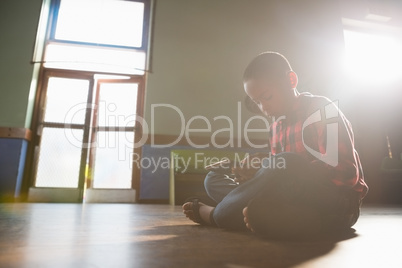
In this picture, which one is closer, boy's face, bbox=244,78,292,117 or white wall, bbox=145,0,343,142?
boy's face, bbox=244,78,292,117

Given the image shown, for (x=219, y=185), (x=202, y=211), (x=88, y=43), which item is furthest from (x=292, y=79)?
(x=88, y=43)

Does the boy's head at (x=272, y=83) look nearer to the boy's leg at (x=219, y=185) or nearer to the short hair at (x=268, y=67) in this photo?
the short hair at (x=268, y=67)

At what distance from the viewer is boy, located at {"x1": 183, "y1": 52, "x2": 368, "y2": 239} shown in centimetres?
80

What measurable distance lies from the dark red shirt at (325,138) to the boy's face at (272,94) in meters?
0.04

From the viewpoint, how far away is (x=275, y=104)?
3.40ft

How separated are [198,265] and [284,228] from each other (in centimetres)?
38

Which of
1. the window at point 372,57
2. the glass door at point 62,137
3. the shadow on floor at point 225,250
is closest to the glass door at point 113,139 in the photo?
the glass door at point 62,137

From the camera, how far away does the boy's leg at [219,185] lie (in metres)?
1.13

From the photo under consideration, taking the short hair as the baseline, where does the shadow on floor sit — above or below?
below

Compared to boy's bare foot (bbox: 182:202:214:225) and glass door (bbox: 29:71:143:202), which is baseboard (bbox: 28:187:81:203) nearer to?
glass door (bbox: 29:71:143:202)

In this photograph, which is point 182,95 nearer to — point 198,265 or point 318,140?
point 318,140

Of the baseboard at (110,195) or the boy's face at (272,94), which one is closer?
the boy's face at (272,94)

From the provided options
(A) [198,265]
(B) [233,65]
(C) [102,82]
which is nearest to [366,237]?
(A) [198,265]

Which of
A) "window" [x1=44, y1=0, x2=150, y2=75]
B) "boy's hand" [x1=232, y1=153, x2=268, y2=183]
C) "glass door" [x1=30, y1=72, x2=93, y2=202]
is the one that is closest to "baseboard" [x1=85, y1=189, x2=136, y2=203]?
"glass door" [x1=30, y1=72, x2=93, y2=202]
